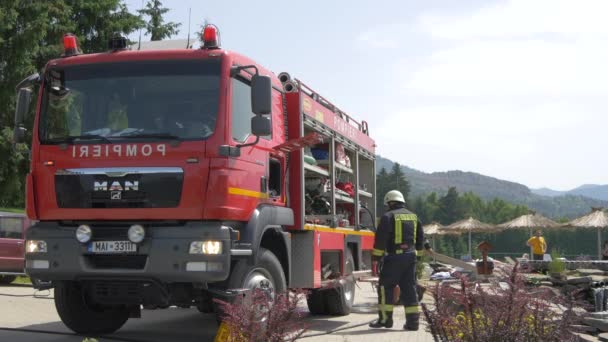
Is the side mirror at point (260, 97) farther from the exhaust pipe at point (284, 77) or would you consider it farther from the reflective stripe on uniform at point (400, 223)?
the reflective stripe on uniform at point (400, 223)

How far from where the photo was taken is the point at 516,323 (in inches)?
194

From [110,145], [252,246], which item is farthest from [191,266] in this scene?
[110,145]

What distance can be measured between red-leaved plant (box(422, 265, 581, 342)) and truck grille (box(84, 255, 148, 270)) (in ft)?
10.1

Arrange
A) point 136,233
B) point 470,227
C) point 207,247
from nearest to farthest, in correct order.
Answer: point 207,247
point 136,233
point 470,227

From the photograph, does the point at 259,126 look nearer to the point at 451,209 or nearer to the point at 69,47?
the point at 69,47

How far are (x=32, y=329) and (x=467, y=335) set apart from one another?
6.16 meters

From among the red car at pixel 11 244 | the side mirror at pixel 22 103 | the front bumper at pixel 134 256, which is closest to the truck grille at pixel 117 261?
the front bumper at pixel 134 256

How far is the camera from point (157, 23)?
105ft

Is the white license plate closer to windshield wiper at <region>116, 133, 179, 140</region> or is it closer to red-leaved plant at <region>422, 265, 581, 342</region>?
A: windshield wiper at <region>116, 133, 179, 140</region>

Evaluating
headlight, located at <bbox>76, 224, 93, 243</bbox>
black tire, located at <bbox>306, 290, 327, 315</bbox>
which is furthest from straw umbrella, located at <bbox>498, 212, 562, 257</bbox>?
headlight, located at <bbox>76, 224, 93, 243</bbox>

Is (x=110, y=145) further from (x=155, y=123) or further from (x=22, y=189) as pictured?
(x=22, y=189)

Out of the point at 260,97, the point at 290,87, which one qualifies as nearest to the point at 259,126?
the point at 260,97

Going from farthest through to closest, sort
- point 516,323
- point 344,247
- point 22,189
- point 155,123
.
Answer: point 22,189 → point 344,247 → point 155,123 → point 516,323

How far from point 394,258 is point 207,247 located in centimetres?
350
